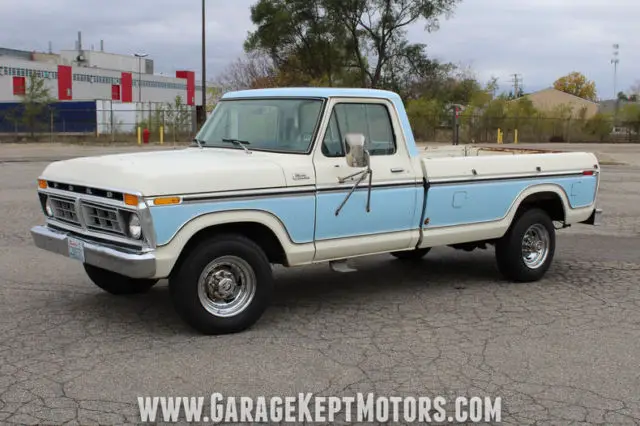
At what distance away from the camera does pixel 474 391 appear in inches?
172

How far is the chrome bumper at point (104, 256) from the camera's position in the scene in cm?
489

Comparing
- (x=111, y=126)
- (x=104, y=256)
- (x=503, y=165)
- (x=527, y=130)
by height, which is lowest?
(x=104, y=256)

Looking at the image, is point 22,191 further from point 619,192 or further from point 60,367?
point 619,192

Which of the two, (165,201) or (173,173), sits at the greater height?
(173,173)

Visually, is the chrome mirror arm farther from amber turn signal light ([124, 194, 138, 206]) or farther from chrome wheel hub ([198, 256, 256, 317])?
amber turn signal light ([124, 194, 138, 206])

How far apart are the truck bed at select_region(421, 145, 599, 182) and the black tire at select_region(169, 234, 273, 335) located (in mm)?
1880

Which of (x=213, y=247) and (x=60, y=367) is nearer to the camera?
(x=60, y=367)

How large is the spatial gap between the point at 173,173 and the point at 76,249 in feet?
3.48

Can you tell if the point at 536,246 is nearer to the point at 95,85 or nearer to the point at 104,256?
the point at 104,256

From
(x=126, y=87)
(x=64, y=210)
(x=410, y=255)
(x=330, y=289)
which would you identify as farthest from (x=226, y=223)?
(x=126, y=87)

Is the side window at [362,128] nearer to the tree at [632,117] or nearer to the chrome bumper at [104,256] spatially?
the chrome bumper at [104,256]

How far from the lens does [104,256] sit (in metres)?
5.11

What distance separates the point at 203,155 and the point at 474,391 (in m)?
2.86

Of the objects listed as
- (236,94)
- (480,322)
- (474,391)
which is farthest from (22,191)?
(474,391)
